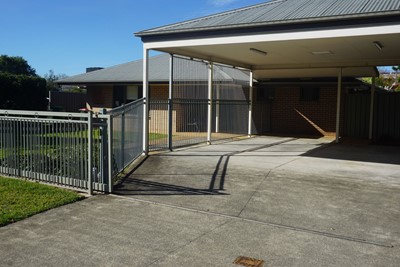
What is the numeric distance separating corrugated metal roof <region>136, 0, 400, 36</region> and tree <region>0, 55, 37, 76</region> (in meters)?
64.5

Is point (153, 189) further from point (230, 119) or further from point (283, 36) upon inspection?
point (230, 119)

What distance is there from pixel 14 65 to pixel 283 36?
71.8 m

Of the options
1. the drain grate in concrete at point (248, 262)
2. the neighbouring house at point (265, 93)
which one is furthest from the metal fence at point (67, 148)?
the neighbouring house at point (265, 93)

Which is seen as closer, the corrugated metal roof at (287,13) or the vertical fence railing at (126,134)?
the vertical fence railing at (126,134)

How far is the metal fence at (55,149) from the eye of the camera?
7617 mm

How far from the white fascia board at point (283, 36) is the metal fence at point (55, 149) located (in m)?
3.91

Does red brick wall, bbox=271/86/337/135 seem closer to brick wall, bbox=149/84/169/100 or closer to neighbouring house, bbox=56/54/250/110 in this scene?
neighbouring house, bbox=56/54/250/110

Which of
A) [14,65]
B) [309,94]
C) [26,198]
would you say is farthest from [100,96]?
[14,65]

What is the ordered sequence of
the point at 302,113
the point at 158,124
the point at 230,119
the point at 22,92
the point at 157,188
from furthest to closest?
the point at 22,92, the point at 302,113, the point at 230,119, the point at 158,124, the point at 157,188

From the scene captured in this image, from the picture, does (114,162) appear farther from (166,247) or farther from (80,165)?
(166,247)

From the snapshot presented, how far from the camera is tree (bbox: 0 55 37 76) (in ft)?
228

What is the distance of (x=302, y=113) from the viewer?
20.0 meters

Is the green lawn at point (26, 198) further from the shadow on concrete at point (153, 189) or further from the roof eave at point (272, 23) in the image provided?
the roof eave at point (272, 23)

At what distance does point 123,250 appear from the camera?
489 centimetres
